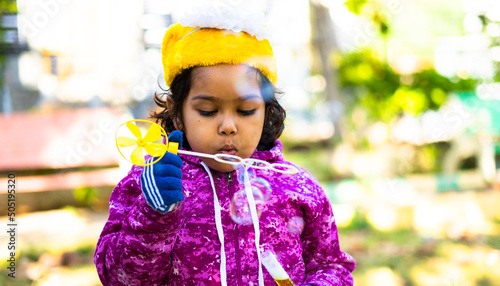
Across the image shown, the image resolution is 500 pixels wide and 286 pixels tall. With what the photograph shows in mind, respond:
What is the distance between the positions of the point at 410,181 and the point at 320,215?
536 centimetres

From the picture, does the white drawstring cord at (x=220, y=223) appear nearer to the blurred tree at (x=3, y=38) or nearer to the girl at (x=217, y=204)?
the girl at (x=217, y=204)

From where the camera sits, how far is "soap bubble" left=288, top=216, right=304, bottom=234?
1446 millimetres

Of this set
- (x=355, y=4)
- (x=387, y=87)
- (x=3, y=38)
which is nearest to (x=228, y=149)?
(x=355, y=4)

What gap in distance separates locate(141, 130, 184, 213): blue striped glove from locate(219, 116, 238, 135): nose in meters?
0.19

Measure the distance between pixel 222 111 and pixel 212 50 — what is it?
17 cm

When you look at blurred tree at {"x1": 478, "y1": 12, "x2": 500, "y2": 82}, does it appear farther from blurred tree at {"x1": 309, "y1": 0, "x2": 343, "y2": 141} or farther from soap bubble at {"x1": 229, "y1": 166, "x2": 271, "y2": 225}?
soap bubble at {"x1": 229, "y1": 166, "x2": 271, "y2": 225}

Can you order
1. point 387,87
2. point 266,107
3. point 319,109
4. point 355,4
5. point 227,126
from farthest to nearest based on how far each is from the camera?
point 319,109, point 387,87, point 355,4, point 266,107, point 227,126

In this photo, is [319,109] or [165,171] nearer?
[165,171]

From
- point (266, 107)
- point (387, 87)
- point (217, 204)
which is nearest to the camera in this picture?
point (217, 204)

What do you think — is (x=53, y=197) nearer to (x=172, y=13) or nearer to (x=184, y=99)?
(x=172, y=13)

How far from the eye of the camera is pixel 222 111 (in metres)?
1.31

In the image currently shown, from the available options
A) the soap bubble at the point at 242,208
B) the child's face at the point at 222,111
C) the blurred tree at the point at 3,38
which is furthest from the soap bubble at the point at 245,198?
the blurred tree at the point at 3,38

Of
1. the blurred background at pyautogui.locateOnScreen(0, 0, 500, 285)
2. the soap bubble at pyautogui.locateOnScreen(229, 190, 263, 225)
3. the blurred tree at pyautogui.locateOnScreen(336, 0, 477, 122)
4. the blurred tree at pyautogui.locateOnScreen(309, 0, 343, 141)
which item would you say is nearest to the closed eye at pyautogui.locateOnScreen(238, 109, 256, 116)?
the soap bubble at pyautogui.locateOnScreen(229, 190, 263, 225)

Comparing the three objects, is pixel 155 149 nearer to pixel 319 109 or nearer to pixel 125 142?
pixel 125 142
